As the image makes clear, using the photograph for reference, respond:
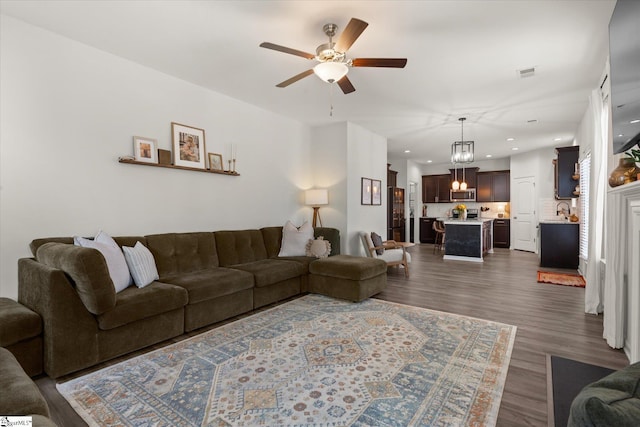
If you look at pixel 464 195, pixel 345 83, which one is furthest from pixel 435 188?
pixel 345 83

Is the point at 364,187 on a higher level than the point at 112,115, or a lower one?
lower

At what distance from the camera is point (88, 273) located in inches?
89.0

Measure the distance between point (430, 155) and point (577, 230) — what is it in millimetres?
4240

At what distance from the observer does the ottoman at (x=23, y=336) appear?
6.88ft

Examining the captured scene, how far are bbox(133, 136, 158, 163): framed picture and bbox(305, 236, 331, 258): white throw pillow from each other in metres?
2.37

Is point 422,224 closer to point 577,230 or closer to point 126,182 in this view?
point 577,230

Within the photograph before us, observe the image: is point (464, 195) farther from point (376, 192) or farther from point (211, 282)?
point (211, 282)

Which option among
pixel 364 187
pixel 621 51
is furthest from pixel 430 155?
pixel 621 51

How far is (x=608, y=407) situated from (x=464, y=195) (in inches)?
419

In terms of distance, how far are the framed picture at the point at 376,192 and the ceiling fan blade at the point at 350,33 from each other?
4167 millimetres

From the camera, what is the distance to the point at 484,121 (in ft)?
19.2

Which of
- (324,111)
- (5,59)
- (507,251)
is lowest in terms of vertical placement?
(507,251)

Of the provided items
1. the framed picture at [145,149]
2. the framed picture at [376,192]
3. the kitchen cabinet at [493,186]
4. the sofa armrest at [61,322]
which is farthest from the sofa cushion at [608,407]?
the kitchen cabinet at [493,186]

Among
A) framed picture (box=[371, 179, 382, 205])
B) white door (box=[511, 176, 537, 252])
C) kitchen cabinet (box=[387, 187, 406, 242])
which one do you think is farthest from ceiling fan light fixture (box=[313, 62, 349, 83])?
white door (box=[511, 176, 537, 252])
